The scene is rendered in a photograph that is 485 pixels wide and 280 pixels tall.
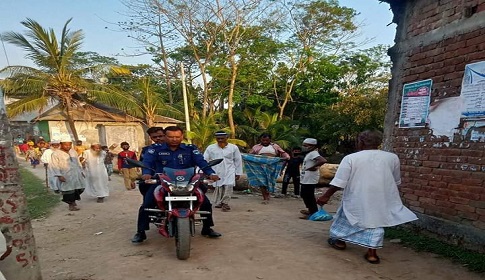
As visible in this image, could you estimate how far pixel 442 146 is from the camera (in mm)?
4586

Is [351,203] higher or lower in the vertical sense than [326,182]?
higher

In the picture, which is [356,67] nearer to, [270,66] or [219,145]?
[270,66]

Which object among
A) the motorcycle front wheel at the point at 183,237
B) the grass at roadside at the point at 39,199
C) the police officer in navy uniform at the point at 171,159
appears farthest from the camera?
the grass at roadside at the point at 39,199

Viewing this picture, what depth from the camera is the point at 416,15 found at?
5160 mm

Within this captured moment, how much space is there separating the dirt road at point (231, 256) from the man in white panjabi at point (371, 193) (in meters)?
0.33

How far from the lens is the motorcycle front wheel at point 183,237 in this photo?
12.7 ft

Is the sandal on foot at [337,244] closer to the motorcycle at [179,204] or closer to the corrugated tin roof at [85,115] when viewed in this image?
the motorcycle at [179,204]

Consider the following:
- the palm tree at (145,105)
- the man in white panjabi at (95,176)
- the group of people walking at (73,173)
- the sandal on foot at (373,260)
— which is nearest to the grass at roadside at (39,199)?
the group of people walking at (73,173)

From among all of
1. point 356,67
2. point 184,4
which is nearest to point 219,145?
point 184,4

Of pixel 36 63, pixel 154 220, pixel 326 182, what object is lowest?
pixel 326 182

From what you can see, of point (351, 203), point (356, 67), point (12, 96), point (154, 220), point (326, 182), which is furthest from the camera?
point (356, 67)

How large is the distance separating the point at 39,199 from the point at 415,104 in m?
8.62

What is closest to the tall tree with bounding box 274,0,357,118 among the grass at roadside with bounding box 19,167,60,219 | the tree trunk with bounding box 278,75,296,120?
the tree trunk with bounding box 278,75,296,120

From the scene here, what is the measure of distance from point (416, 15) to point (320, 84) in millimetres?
15766
